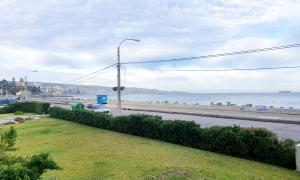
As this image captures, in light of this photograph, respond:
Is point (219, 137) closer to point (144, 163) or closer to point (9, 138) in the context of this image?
point (144, 163)

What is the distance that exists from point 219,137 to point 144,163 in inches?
152

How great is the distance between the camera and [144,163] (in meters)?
13.0

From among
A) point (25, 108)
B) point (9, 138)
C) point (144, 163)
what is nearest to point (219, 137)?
point (144, 163)

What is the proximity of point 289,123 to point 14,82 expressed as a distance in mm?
162633

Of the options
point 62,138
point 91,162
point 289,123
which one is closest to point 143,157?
point 91,162

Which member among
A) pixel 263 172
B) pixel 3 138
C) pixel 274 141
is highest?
pixel 3 138

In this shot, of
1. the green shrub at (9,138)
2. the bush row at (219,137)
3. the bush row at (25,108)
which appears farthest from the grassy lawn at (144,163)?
the bush row at (25,108)

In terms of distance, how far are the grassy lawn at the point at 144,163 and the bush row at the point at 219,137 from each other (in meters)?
0.54

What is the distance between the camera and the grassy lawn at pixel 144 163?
11.2m

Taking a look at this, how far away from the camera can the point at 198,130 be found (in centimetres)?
1659

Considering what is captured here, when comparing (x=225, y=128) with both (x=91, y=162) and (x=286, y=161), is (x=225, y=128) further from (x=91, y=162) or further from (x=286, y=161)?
(x=91, y=162)

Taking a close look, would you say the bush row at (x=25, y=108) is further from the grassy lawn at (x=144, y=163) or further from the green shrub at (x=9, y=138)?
the green shrub at (x=9, y=138)

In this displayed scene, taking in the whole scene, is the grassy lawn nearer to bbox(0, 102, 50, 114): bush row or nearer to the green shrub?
the green shrub

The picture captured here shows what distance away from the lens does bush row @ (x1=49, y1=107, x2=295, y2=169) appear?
42.3 ft
